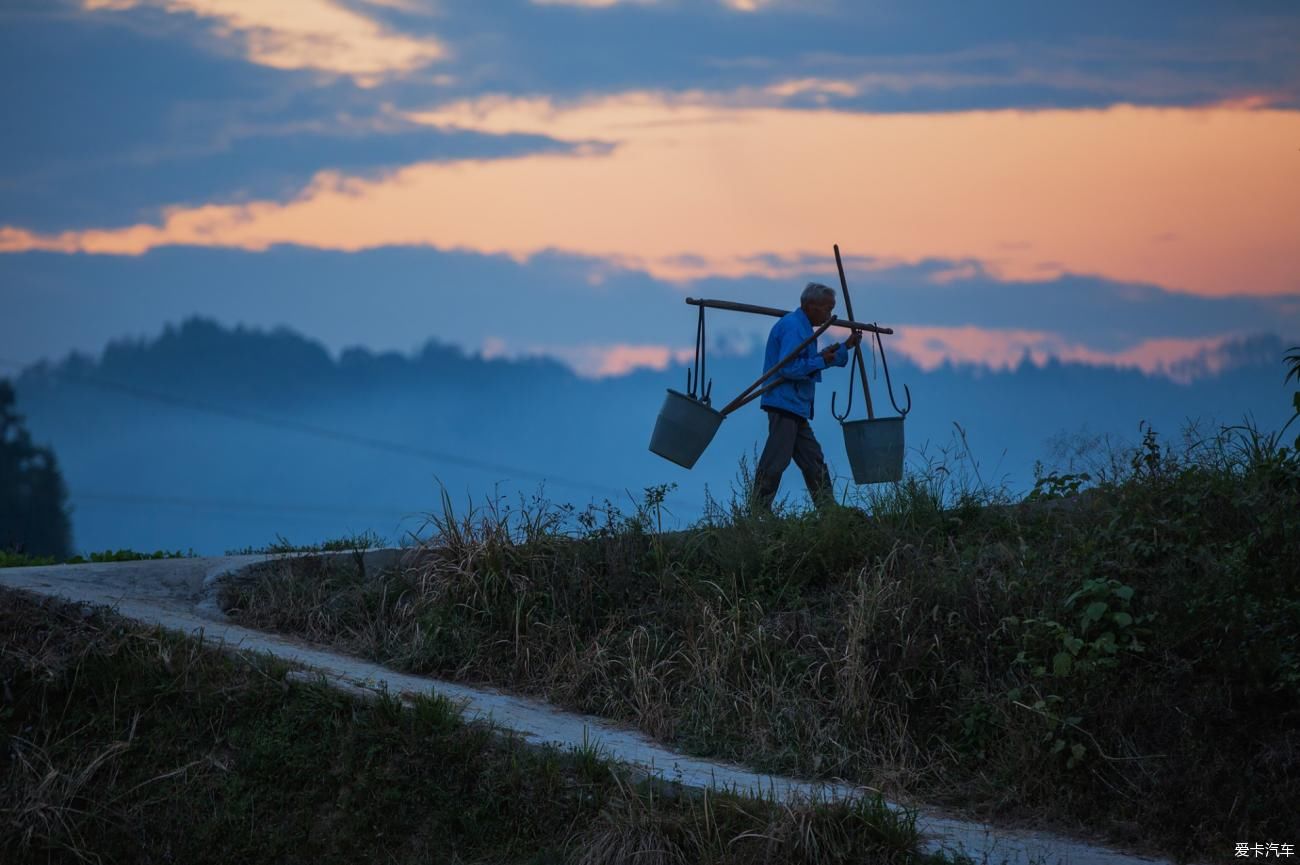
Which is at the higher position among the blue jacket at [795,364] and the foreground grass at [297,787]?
the blue jacket at [795,364]

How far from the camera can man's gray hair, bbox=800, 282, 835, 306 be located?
31.9 ft

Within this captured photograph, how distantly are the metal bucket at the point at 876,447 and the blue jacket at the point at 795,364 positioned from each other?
1.52 feet

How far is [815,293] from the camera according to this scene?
9.73 m

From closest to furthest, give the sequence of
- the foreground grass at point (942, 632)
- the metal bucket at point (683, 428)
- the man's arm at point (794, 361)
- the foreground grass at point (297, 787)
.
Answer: the foreground grass at point (297, 787) < the foreground grass at point (942, 632) < the metal bucket at point (683, 428) < the man's arm at point (794, 361)

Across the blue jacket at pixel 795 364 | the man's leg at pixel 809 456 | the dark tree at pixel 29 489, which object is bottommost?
the dark tree at pixel 29 489

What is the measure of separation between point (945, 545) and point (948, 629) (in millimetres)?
1088

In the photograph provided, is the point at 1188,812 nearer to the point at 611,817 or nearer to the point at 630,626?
the point at 611,817

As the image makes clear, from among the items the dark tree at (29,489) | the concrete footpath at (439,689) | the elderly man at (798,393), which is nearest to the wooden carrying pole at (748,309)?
the elderly man at (798,393)

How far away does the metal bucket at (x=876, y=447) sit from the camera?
9.14 m

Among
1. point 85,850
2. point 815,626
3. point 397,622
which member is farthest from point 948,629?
Result: point 85,850

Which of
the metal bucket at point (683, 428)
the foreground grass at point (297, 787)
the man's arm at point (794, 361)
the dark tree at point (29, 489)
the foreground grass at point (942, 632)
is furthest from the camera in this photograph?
the dark tree at point (29, 489)

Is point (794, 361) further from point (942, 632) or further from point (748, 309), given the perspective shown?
point (942, 632)

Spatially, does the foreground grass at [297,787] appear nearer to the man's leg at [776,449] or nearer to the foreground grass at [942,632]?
the foreground grass at [942,632]

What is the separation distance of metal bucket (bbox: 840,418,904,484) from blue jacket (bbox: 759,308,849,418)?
0.46 meters
